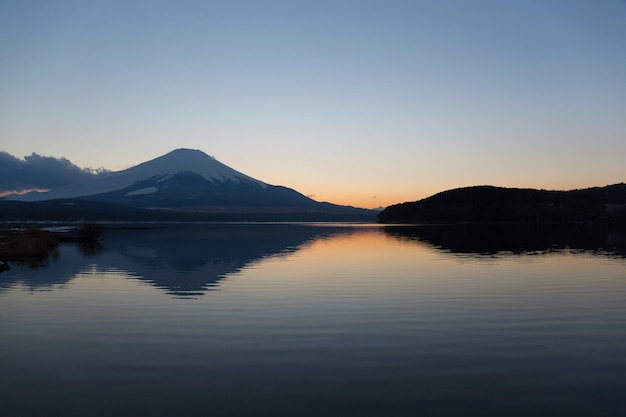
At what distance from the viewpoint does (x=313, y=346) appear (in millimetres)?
Result: 14133

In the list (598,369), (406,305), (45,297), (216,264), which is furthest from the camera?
(216,264)

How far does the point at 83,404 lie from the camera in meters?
9.88

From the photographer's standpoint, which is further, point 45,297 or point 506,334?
point 45,297

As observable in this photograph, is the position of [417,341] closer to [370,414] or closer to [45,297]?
[370,414]

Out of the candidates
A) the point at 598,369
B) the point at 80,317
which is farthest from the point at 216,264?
the point at 598,369

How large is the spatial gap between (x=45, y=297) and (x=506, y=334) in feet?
56.9

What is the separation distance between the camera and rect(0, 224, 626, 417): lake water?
9992 mm

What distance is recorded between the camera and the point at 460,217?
197375mm

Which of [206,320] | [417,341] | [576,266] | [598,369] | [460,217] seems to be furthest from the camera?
[460,217]

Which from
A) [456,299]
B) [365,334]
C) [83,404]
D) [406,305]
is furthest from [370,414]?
[456,299]

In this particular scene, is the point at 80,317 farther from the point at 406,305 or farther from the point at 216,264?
the point at 216,264

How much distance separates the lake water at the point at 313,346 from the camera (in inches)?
393

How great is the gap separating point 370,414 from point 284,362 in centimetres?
357

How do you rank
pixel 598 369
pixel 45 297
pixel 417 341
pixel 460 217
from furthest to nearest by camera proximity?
pixel 460 217 → pixel 45 297 → pixel 417 341 → pixel 598 369
